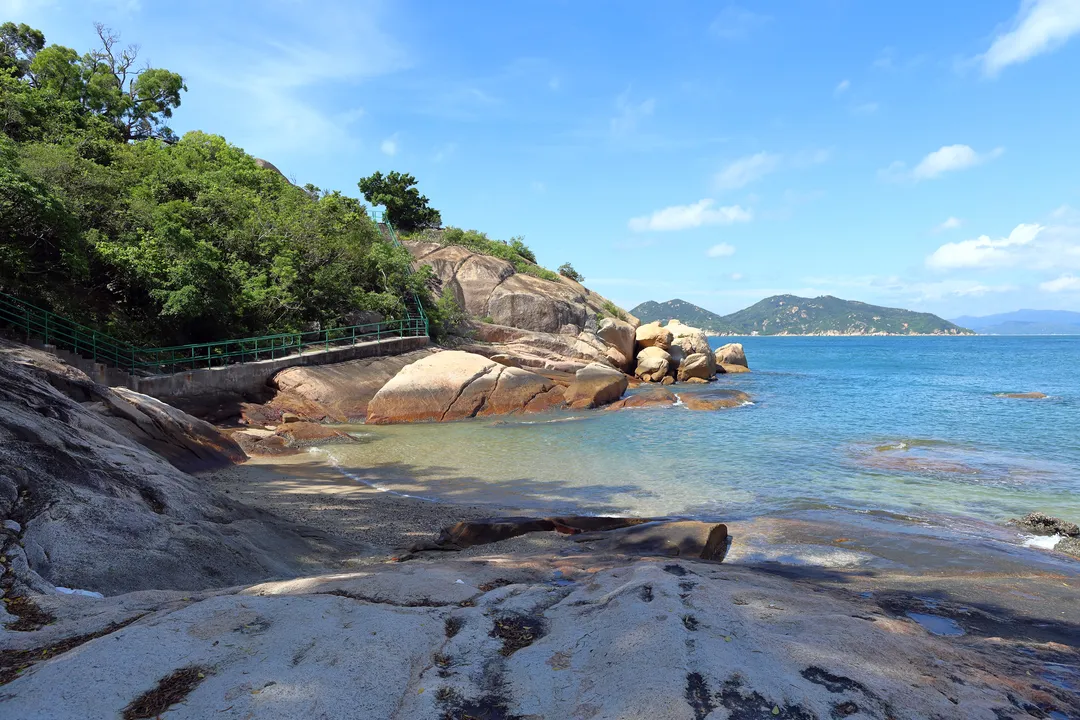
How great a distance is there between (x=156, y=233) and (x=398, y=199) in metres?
25.5

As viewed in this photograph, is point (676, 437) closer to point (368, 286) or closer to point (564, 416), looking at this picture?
point (564, 416)

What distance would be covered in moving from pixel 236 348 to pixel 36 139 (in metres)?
12.6

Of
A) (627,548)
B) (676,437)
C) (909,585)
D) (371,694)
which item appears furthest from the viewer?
(676,437)

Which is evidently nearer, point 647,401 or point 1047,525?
point 1047,525

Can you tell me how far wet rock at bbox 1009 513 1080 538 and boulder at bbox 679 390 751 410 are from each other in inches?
583

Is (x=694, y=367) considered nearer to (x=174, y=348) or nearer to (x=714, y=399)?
(x=714, y=399)

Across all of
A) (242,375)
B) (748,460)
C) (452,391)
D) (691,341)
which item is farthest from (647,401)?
(242,375)

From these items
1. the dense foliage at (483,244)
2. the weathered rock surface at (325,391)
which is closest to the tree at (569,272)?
the dense foliage at (483,244)

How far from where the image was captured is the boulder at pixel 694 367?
3653 cm

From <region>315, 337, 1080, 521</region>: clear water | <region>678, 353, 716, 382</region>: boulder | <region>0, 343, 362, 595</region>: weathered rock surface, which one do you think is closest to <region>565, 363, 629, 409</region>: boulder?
<region>315, 337, 1080, 521</region>: clear water

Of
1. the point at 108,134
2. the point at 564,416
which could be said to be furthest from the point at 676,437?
the point at 108,134

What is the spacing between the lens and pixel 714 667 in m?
2.95

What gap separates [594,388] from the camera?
81.0ft

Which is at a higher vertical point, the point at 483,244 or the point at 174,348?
the point at 483,244
